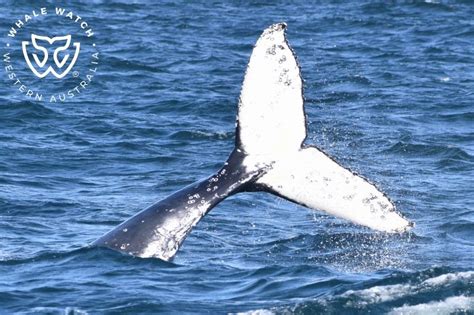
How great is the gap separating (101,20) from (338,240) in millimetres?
22379

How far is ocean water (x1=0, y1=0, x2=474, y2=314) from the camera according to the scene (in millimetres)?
12891

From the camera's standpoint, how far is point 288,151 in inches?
484

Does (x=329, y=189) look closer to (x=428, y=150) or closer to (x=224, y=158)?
(x=224, y=158)

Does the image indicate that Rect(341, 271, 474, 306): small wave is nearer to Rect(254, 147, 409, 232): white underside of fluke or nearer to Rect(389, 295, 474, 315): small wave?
Rect(389, 295, 474, 315): small wave


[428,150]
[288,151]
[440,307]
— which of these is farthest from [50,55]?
[440,307]

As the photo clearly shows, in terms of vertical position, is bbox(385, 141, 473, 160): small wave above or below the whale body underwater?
below

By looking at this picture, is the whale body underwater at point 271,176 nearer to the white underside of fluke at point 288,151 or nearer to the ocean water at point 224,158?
the white underside of fluke at point 288,151

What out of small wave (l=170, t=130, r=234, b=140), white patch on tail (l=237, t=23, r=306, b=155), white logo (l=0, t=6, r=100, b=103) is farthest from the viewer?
white logo (l=0, t=6, r=100, b=103)

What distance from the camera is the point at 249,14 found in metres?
38.5

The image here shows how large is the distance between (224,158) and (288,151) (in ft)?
29.8

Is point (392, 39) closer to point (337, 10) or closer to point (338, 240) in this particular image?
point (337, 10)

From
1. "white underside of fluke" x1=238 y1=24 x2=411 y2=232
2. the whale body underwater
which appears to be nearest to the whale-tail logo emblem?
the whale body underwater

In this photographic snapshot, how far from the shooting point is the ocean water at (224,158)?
12.9m

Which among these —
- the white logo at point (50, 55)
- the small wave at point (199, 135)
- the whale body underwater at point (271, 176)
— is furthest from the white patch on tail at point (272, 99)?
the white logo at point (50, 55)
